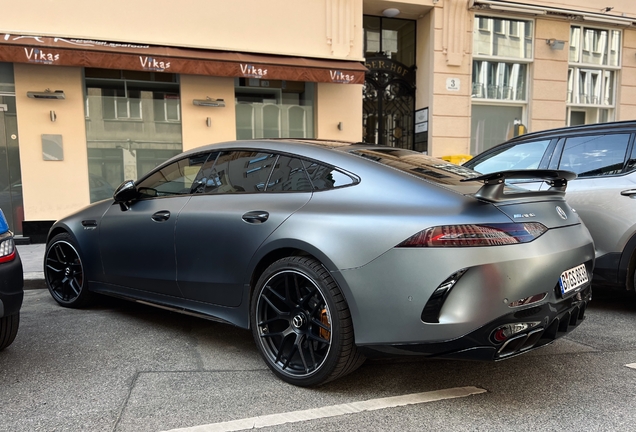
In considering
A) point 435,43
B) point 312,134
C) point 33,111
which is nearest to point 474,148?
point 435,43

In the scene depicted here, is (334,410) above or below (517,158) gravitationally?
below

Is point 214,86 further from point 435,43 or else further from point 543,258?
point 543,258

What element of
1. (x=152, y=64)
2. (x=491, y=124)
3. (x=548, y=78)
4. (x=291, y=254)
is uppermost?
(x=548, y=78)

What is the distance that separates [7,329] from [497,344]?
3.03 meters

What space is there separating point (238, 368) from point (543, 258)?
1949 millimetres

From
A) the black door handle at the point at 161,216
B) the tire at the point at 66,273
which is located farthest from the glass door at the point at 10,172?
the black door handle at the point at 161,216

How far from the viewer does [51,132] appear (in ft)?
27.9

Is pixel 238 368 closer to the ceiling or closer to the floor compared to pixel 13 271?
closer to the floor

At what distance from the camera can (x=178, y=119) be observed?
9258mm

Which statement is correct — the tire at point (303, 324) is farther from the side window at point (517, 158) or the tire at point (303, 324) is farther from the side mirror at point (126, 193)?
the side window at point (517, 158)

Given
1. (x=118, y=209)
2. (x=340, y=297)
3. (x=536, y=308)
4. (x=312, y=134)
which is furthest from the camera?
(x=312, y=134)

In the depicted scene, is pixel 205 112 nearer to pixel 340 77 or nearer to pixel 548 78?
pixel 340 77

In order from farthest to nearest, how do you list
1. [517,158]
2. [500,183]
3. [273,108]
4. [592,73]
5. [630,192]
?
[592,73] < [273,108] < [517,158] < [630,192] < [500,183]

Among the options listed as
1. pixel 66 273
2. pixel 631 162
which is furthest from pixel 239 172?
pixel 631 162
